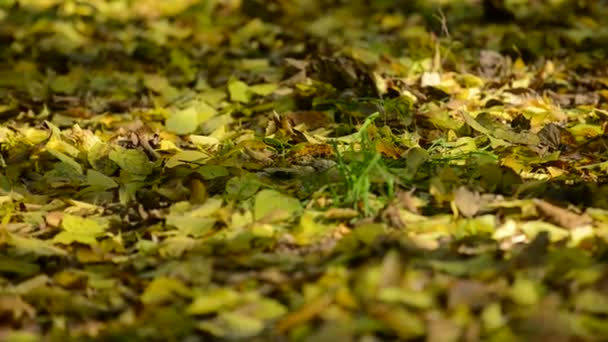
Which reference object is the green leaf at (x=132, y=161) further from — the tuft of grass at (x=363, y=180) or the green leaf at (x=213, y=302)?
the green leaf at (x=213, y=302)

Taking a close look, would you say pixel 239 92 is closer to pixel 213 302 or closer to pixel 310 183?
pixel 310 183

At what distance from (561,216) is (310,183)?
61cm

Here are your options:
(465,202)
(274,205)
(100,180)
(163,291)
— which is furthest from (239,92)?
(163,291)

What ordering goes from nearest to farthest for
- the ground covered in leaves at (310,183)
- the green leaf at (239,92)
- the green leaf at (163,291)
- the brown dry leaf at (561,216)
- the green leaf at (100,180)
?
the ground covered in leaves at (310,183) < the green leaf at (163,291) < the brown dry leaf at (561,216) < the green leaf at (100,180) < the green leaf at (239,92)

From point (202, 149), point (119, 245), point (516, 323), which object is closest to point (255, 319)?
point (516, 323)

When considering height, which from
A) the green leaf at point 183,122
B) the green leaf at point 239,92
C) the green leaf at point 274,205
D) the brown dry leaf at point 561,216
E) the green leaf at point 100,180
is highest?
the green leaf at point 274,205

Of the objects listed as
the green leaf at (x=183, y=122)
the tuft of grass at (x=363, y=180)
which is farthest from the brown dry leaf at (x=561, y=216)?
the green leaf at (x=183, y=122)

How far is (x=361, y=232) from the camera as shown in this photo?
217cm

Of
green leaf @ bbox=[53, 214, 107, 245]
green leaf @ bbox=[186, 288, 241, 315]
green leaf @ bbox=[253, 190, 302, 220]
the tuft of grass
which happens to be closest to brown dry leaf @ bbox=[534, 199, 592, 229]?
the tuft of grass

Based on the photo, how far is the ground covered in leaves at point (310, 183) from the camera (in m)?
1.84

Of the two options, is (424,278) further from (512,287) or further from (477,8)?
(477,8)

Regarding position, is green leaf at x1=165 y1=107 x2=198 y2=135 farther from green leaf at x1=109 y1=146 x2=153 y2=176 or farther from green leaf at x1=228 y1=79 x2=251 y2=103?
green leaf at x1=109 y1=146 x2=153 y2=176

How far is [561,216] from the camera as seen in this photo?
2.29 metres

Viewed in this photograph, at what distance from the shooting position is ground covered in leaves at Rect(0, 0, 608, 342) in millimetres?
1839
